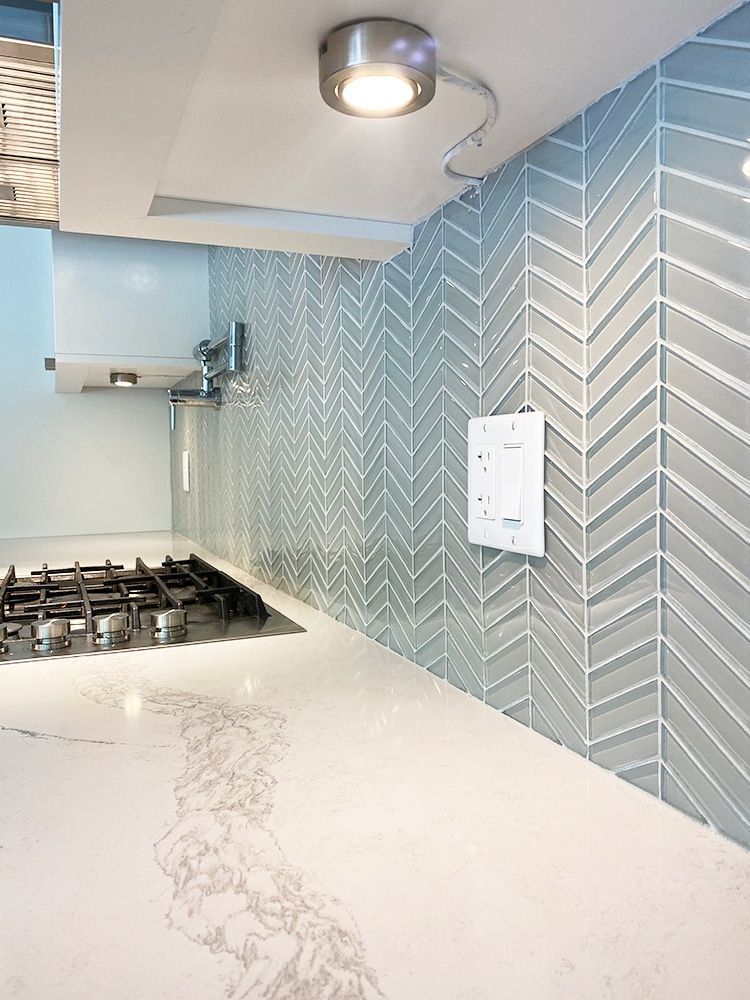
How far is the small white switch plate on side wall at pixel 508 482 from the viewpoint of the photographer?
34.7 inches

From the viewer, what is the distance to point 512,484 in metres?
0.92

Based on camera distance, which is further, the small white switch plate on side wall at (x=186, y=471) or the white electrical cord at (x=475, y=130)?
the small white switch plate on side wall at (x=186, y=471)

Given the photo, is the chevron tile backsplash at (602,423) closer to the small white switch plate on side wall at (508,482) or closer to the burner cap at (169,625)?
the small white switch plate on side wall at (508,482)

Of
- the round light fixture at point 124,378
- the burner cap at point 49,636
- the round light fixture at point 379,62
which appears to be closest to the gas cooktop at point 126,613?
the burner cap at point 49,636

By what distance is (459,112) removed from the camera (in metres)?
0.83

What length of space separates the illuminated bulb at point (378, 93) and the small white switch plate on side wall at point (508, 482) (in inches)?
13.4

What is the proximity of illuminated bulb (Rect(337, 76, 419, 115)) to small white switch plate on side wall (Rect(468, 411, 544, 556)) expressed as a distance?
13.4 inches

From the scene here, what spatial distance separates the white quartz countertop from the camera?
1.56 ft

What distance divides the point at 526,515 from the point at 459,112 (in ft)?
1.40

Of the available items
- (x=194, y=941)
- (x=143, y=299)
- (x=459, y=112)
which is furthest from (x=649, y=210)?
(x=143, y=299)

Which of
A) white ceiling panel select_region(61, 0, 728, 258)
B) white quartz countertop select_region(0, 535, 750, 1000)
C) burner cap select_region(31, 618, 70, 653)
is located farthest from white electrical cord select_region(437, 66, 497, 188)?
burner cap select_region(31, 618, 70, 653)

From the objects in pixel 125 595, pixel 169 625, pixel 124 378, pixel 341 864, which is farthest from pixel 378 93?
pixel 124 378

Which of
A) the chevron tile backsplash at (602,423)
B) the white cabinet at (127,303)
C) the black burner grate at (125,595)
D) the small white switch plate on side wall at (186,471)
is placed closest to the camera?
the chevron tile backsplash at (602,423)

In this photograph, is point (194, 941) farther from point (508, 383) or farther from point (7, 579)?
point (7, 579)
